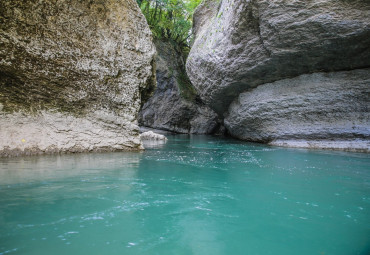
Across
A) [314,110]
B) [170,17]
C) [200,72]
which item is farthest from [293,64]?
[170,17]

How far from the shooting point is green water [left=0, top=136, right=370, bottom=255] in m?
1.30

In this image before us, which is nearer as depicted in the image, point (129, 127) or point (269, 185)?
point (269, 185)

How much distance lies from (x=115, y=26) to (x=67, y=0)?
1124 millimetres

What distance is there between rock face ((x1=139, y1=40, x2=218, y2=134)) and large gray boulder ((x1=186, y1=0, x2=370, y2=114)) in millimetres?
7148

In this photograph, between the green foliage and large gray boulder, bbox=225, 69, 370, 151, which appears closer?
large gray boulder, bbox=225, 69, 370, 151

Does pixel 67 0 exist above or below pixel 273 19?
below

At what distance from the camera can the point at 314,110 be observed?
7770 millimetres

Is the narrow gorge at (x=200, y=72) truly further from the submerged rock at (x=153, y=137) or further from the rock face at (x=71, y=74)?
the submerged rock at (x=153, y=137)

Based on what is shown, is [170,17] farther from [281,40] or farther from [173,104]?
[281,40]

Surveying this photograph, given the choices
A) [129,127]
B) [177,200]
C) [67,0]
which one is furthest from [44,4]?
[177,200]

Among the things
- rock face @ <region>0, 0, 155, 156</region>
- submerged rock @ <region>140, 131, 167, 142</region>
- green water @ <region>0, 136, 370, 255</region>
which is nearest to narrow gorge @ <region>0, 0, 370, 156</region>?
rock face @ <region>0, 0, 155, 156</region>

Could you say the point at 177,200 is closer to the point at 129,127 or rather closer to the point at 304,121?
the point at 129,127

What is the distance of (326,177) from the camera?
3.20 meters

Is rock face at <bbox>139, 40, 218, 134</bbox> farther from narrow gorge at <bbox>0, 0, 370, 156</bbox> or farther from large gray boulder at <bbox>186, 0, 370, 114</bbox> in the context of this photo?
large gray boulder at <bbox>186, 0, 370, 114</bbox>
